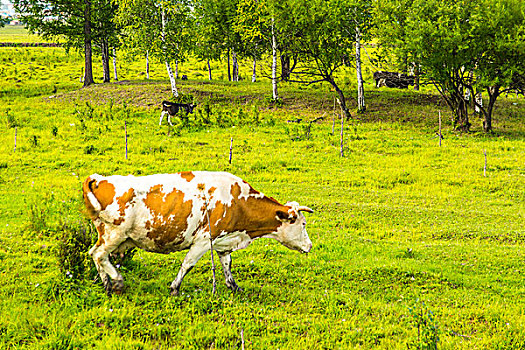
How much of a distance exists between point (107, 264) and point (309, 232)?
22.9 feet

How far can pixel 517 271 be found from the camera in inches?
432

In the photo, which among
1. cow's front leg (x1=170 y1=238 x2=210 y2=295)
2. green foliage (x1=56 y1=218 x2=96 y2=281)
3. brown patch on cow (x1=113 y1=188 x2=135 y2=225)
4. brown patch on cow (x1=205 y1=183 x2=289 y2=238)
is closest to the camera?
brown patch on cow (x1=113 y1=188 x2=135 y2=225)

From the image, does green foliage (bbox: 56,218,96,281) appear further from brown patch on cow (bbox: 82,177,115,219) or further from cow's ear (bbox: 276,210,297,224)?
cow's ear (bbox: 276,210,297,224)

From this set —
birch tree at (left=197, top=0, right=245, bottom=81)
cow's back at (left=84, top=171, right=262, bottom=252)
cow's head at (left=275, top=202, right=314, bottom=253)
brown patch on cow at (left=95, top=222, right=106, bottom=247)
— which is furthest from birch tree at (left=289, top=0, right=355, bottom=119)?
brown patch on cow at (left=95, top=222, right=106, bottom=247)

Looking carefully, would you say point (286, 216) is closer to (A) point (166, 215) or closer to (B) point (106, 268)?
(A) point (166, 215)

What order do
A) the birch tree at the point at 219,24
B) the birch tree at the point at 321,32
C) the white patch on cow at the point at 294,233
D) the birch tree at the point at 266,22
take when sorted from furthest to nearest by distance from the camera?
the birch tree at the point at 219,24, the birch tree at the point at 266,22, the birch tree at the point at 321,32, the white patch on cow at the point at 294,233

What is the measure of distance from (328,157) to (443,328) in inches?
629

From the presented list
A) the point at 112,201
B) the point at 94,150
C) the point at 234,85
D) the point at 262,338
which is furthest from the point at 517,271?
the point at 234,85

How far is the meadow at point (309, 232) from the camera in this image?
7.44m

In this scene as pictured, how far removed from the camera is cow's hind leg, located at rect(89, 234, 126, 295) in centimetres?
811

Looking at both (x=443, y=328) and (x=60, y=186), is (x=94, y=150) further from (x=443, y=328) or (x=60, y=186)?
(x=443, y=328)

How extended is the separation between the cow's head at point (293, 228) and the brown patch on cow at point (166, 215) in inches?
81.3

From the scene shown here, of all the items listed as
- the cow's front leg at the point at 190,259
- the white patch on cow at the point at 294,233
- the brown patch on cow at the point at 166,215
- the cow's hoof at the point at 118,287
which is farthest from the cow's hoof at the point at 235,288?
the cow's hoof at the point at 118,287

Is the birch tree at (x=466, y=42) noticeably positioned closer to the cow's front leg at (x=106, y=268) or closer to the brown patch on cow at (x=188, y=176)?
the brown patch on cow at (x=188, y=176)
